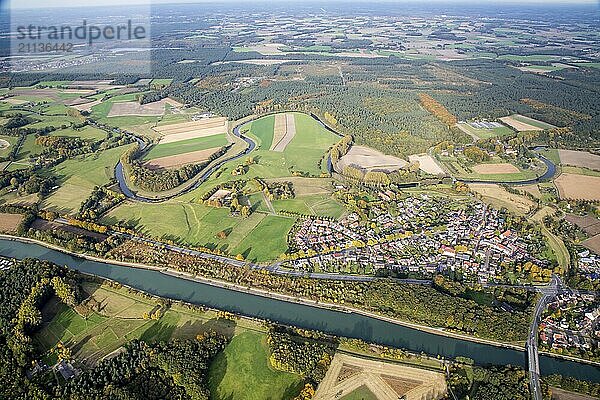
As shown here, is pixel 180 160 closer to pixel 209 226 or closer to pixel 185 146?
pixel 185 146

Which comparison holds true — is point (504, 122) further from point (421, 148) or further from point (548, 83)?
point (548, 83)

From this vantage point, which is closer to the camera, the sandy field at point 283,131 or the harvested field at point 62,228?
the harvested field at point 62,228

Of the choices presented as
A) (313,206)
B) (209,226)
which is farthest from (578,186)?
(209,226)

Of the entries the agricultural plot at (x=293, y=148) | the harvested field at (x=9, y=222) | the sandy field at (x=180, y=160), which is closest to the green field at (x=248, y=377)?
the agricultural plot at (x=293, y=148)

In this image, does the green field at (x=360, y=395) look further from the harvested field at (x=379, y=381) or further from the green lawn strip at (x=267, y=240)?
the green lawn strip at (x=267, y=240)

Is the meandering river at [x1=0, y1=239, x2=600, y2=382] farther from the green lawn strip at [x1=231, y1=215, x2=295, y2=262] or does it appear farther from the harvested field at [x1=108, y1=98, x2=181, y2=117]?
the harvested field at [x1=108, y1=98, x2=181, y2=117]

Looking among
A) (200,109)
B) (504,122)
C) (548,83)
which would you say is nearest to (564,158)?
(504,122)

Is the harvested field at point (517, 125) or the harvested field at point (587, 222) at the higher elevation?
the harvested field at point (517, 125)
